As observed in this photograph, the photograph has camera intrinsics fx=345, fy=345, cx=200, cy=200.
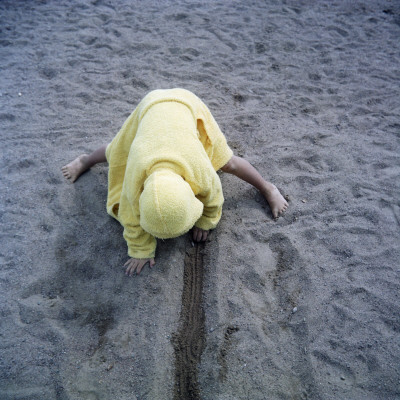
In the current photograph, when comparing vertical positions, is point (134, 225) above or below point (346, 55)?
below

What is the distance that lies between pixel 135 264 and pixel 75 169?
1048 mm

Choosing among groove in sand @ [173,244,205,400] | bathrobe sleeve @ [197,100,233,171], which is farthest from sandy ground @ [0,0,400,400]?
bathrobe sleeve @ [197,100,233,171]

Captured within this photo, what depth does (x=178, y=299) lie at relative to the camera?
7.09 feet

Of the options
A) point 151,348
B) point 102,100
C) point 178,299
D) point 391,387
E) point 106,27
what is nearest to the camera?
point 391,387

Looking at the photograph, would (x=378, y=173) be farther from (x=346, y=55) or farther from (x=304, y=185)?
(x=346, y=55)

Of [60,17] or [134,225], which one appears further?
[60,17]

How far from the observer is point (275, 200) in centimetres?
257

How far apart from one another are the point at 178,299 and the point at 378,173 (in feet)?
6.14

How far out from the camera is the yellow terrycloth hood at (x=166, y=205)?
4.69 feet

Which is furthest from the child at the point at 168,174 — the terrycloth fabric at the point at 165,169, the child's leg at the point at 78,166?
the child's leg at the point at 78,166

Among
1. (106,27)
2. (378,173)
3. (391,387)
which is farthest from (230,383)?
(106,27)

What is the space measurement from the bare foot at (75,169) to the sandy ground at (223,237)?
55 mm

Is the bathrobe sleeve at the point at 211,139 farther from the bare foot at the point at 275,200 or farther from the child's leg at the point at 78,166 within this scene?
the child's leg at the point at 78,166

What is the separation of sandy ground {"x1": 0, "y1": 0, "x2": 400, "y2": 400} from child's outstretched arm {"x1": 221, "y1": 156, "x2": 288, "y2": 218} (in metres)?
0.08
